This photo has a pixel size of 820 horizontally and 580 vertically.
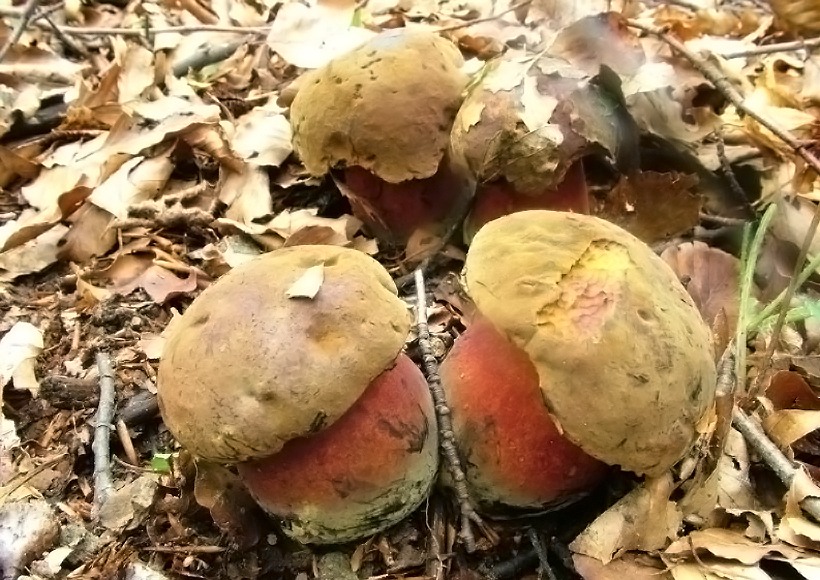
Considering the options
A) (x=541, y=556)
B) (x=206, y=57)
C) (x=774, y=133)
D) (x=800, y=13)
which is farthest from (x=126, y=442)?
(x=206, y=57)

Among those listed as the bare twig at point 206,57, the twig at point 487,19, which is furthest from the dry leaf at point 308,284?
the bare twig at point 206,57

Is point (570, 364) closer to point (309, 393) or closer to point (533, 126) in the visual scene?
point (309, 393)

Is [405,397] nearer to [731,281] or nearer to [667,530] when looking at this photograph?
[667,530]

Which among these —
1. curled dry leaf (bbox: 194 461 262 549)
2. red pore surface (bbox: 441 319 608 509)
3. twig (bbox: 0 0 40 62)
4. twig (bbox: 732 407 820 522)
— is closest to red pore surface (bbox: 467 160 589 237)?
red pore surface (bbox: 441 319 608 509)

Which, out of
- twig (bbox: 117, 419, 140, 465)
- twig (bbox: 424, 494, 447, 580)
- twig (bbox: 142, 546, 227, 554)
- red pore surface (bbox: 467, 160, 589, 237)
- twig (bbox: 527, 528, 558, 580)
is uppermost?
red pore surface (bbox: 467, 160, 589, 237)

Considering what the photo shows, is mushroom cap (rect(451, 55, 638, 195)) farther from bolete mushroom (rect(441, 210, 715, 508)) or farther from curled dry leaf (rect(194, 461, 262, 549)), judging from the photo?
curled dry leaf (rect(194, 461, 262, 549))

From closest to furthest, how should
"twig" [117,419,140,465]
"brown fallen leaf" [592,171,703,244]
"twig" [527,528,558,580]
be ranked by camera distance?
1. "twig" [527,528,558,580]
2. "twig" [117,419,140,465]
3. "brown fallen leaf" [592,171,703,244]
